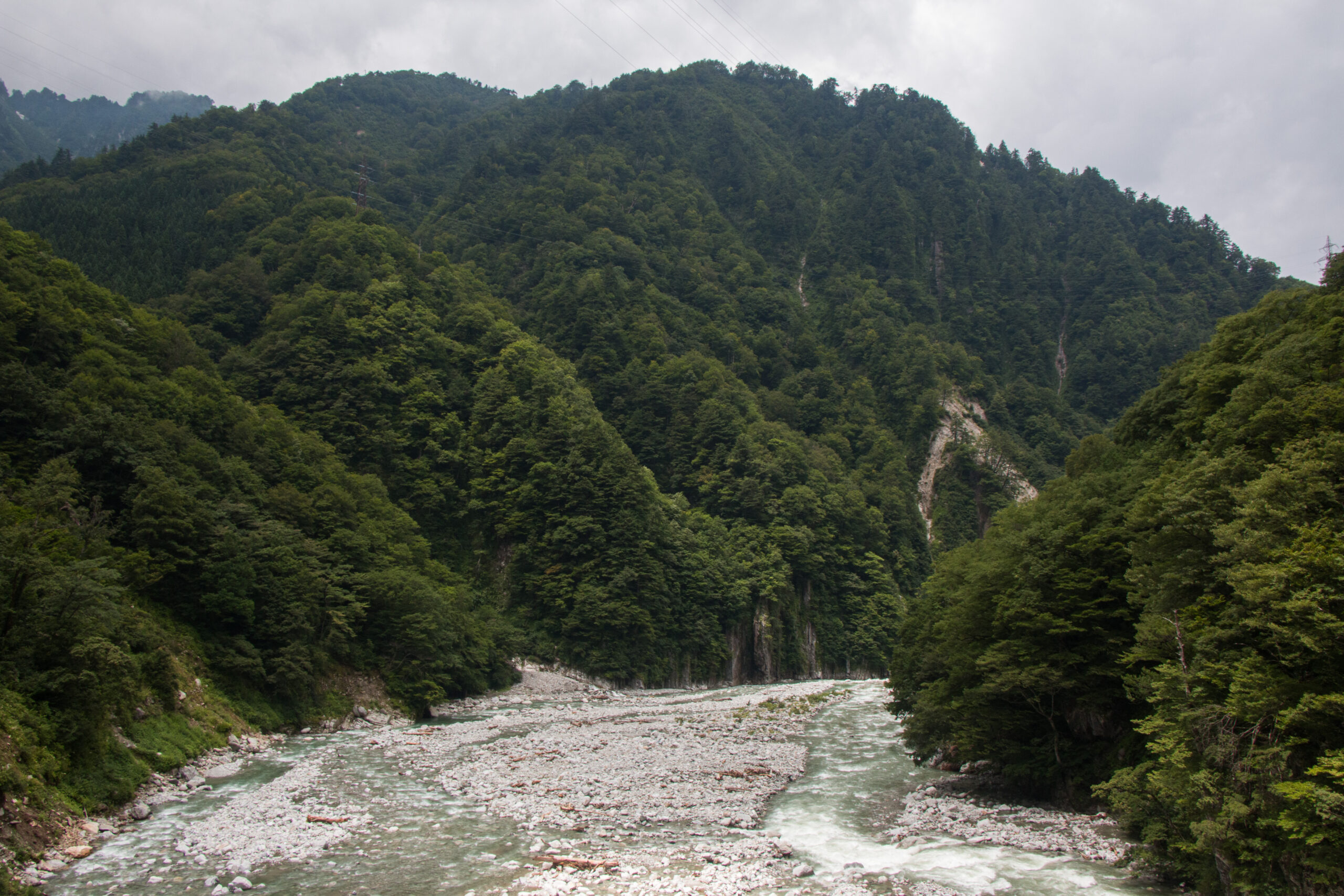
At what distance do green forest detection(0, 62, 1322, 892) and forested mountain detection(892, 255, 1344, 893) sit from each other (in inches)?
6.6

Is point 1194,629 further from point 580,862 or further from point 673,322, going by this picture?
point 673,322

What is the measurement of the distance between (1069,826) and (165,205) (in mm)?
121390

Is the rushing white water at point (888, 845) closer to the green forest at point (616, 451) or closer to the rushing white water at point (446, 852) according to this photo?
the rushing white water at point (446, 852)

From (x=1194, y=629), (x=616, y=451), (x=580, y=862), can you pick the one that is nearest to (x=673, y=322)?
(x=616, y=451)

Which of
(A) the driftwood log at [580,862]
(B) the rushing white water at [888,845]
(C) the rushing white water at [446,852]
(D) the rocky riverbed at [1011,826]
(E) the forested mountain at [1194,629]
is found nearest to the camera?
(E) the forested mountain at [1194,629]

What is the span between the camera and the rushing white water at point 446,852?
17578 millimetres

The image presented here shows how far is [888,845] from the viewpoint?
21.7 metres

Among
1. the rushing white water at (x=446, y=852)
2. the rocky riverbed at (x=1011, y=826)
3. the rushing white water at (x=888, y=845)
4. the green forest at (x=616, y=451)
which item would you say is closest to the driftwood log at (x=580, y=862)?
the rushing white water at (x=446, y=852)

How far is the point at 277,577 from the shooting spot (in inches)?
1650

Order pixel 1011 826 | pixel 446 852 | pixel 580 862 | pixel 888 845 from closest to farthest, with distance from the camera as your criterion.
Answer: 1. pixel 580 862
2. pixel 446 852
3. pixel 888 845
4. pixel 1011 826

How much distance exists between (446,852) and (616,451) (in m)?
64.1

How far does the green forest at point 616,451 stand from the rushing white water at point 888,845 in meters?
2.20

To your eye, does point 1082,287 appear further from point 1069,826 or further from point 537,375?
point 1069,826

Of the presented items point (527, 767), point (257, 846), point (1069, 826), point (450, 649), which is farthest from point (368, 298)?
point (1069, 826)
